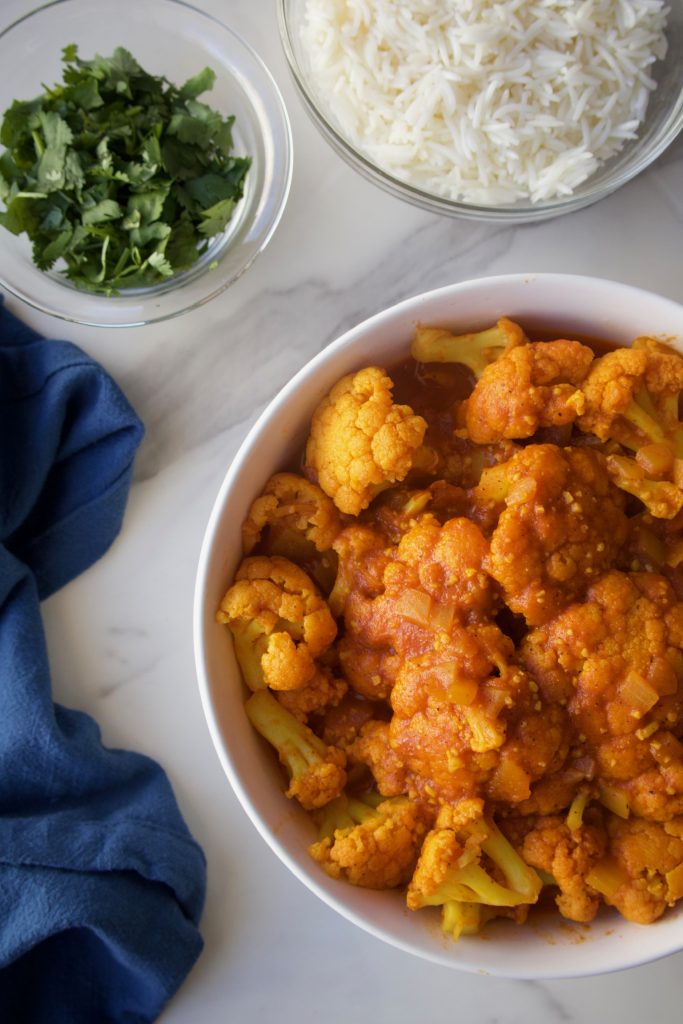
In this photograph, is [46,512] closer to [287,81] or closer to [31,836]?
[31,836]

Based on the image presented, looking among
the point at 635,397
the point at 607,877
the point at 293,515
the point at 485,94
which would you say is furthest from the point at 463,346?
the point at 607,877

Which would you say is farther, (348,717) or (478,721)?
(348,717)

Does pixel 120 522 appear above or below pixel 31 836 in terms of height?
above

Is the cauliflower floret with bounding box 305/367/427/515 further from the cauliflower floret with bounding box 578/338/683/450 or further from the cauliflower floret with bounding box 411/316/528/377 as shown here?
the cauliflower floret with bounding box 578/338/683/450

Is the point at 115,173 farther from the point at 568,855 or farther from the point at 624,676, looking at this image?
the point at 568,855

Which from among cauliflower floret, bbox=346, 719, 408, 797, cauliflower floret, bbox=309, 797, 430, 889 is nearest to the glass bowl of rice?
cauliflower floret, bbox=346, 719, 408, 797

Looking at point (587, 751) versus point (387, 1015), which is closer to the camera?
point (587, 751)

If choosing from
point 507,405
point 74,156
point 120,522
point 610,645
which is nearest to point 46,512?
point 120,522
